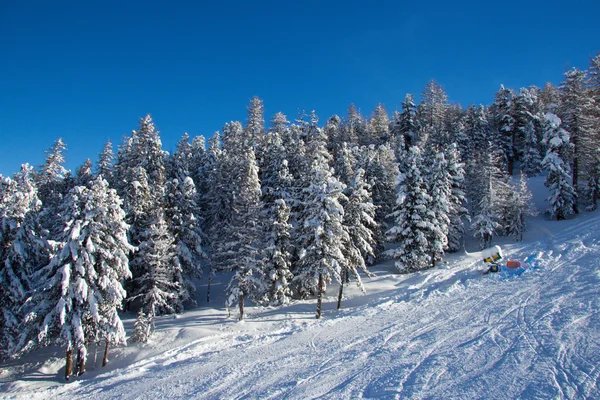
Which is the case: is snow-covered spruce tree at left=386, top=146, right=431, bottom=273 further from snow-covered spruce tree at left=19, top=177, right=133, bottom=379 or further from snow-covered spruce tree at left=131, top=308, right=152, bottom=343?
snow-covered spruce tree at left=19, top=177, right=133, bottom=379

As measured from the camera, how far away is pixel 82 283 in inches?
827

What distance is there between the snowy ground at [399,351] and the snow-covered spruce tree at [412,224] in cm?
635

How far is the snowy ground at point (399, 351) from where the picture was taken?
11.5 m

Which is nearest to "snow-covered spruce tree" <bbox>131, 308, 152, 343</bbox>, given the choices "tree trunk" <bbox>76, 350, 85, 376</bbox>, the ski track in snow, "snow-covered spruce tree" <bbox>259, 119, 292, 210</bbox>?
the ski track in snow

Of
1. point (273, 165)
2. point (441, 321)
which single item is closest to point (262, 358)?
point (441, 321)

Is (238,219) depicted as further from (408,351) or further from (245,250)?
(408,351)

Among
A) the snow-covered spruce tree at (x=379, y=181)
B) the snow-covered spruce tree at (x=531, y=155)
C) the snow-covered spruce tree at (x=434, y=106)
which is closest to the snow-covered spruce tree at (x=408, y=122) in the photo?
the snow-covered spruce tree at (x=434, y=106)

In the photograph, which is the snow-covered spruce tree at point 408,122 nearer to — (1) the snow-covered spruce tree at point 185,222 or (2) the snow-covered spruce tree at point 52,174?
(1) the snow-covered spruce tree at point 185,222

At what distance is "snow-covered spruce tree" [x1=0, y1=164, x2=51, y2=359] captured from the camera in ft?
74.6

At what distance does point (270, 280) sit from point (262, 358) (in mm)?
13829

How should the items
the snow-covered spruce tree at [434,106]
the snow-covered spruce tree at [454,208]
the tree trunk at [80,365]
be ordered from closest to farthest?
the tree trunk at [80,365] < the snow-covered spruce tree at [454,208] < the snow-covered spruce tree at [434,106]

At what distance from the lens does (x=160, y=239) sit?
2947 cm

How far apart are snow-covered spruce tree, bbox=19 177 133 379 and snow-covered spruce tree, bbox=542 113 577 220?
4920 centimetres

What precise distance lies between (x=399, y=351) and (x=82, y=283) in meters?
18.2
